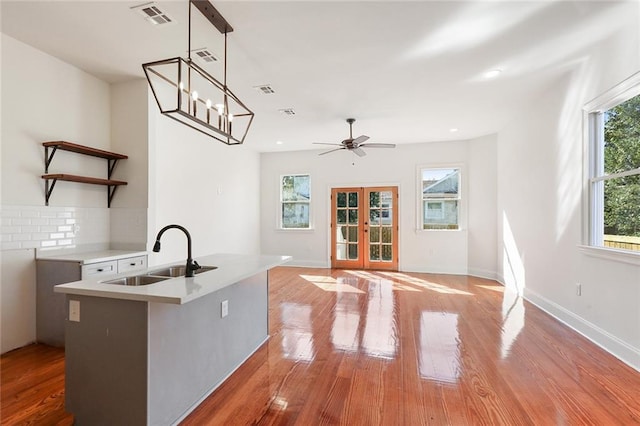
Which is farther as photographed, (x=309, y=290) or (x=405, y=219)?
(x=405, y=219)

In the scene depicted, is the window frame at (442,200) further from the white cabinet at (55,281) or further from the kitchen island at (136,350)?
the white cabinet at (55,281)

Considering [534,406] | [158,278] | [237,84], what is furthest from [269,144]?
[534,406]

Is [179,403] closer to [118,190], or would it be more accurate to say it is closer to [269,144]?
[118,190]

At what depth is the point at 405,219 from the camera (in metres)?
6.61

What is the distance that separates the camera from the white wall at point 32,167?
2693mm

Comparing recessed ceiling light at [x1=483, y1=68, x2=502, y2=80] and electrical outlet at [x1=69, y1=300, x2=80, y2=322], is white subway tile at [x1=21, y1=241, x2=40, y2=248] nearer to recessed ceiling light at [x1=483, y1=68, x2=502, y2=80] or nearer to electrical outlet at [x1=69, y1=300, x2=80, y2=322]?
electrical outlet at [x1=69, y1=300, x2=80, y2=322]

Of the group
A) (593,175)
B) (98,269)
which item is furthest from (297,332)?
(593,175)

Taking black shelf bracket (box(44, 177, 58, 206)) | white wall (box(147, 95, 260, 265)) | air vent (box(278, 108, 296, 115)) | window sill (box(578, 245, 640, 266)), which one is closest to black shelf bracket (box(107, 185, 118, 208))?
white wall (box(147, 95, 260, 265))

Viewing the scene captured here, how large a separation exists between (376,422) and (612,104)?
3.46 metres

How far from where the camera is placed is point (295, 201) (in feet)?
24.2

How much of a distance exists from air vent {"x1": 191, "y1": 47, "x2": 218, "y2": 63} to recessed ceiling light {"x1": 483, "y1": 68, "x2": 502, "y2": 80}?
9.61 feet

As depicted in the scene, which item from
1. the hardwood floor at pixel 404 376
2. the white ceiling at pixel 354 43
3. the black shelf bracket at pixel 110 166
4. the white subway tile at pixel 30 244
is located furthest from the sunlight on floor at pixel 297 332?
the white ceiling at pixel 354 43

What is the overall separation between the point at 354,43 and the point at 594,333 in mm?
3610

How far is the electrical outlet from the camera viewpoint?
1.74 metres
